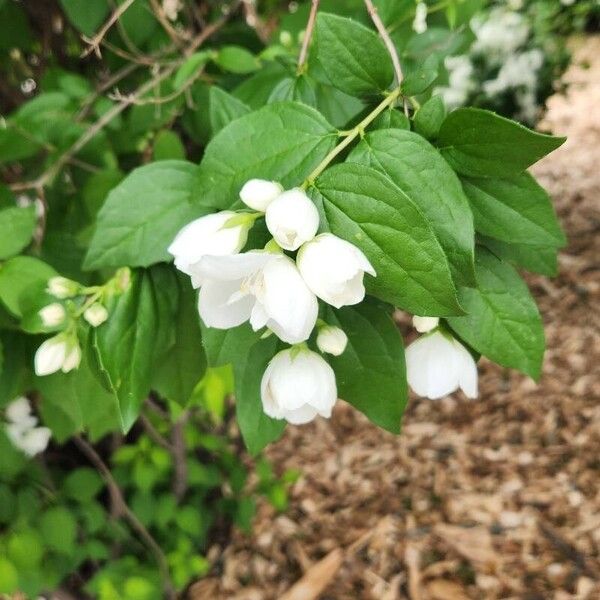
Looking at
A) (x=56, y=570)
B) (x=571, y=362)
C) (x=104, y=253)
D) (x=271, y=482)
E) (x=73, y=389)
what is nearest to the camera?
(x=104, y=253)

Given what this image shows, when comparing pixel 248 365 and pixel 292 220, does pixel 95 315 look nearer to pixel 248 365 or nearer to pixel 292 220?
pixel 248 365

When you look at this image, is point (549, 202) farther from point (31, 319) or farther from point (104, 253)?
Result: point (31, 319)

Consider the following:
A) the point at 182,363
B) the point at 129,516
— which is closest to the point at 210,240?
the point at 182,363

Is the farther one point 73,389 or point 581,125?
point 581,125

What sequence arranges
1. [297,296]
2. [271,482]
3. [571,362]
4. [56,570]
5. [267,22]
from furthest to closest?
[571,362]
[271,482]
[267,22]
[56,570]
[297,296]

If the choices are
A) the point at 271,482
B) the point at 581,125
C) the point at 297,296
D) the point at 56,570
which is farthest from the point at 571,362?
the point at 581,125

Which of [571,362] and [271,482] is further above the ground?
[271,482]

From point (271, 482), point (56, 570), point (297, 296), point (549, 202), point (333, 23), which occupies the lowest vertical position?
point (271, 482)

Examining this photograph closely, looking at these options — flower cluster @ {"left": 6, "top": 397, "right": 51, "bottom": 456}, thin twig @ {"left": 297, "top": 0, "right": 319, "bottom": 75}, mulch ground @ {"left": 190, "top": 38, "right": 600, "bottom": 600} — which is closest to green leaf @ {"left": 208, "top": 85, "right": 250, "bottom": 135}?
thin twig @ {"left": 297, "top": 0, "right": 319, "bottom": 75}
